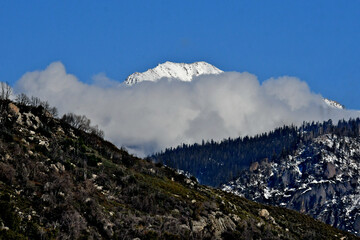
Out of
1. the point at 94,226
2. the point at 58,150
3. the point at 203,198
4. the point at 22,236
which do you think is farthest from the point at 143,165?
the point at 22,236

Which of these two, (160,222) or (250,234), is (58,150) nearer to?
(160,222)

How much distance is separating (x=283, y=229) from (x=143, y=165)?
46084 mm

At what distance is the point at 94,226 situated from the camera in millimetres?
100375

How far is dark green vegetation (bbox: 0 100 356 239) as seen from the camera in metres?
94.4

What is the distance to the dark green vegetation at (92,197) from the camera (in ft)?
310

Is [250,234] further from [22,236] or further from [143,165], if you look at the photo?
[22,236]

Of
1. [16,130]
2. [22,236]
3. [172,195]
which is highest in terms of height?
[16,130]

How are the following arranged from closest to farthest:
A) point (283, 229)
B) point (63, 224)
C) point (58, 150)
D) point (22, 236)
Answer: point (22, 236), point (63, 224), point (58, 150), point (283, 229)

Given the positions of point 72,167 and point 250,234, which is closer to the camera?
point 72,167

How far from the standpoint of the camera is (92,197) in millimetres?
112000

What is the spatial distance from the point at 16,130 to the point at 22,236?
56.2 m

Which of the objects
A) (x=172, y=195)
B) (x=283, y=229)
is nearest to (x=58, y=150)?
(x=172, y=195)

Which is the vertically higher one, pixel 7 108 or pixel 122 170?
pixel 7 108

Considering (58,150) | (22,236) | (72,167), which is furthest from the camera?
(58,150)
